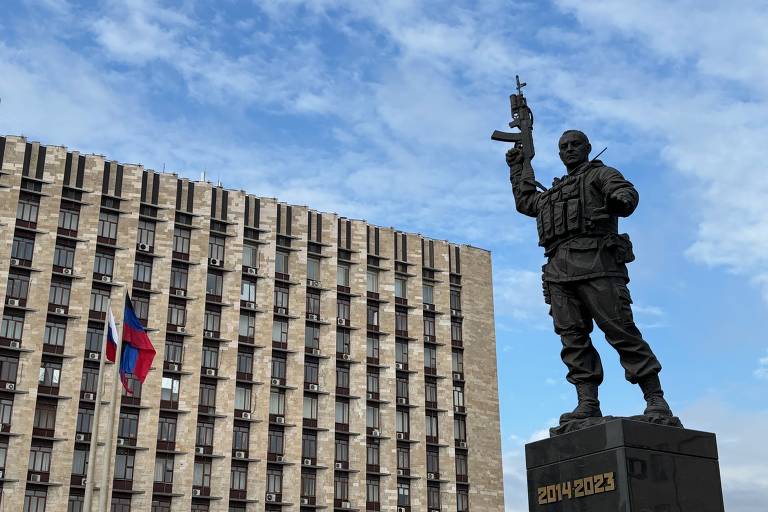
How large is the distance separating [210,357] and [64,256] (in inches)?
413

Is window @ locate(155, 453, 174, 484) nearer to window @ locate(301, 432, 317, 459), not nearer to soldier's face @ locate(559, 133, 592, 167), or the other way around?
window @ locate(301, 432, 317, 459)

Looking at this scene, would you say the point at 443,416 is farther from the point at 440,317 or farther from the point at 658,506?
the point at 658,506

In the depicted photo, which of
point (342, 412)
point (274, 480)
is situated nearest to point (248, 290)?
point (342, 412)

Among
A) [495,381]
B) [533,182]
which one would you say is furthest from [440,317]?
[533,182]

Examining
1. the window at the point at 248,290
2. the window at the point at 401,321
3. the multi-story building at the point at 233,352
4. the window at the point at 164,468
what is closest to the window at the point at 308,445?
the multi-story building at the point at 233,352

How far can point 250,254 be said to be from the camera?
6375 cm

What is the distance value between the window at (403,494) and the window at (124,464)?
56.8 feet

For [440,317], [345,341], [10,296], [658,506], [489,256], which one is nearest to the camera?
[658,506]

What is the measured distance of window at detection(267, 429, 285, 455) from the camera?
59562mm

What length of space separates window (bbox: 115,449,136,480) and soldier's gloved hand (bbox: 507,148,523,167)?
4699 centimetres

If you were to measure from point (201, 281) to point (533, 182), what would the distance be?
1986 inches

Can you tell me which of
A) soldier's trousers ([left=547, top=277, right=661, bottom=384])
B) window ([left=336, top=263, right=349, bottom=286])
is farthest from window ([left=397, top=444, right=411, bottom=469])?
soldier's trousers ([left=547, top=277, right=661, bottom=384])

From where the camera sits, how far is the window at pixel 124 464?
54.7 m

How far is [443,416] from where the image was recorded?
66.2 metres
